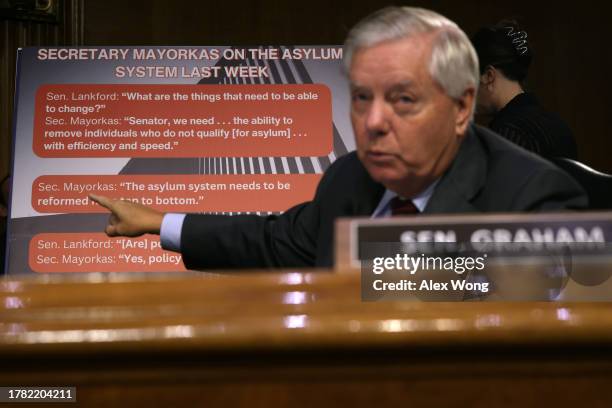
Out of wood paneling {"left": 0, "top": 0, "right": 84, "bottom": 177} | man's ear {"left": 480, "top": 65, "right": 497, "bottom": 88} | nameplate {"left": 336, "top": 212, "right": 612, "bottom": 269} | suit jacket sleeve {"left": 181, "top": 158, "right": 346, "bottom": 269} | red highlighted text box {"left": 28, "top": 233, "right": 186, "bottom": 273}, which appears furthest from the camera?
wood paneling {"left": 0, "top": 0, "right": 84, "bottom": 177}

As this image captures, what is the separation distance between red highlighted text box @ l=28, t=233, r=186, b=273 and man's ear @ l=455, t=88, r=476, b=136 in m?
1.50

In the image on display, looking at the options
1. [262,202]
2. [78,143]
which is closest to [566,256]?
[262,202]

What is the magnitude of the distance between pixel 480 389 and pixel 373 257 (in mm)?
140

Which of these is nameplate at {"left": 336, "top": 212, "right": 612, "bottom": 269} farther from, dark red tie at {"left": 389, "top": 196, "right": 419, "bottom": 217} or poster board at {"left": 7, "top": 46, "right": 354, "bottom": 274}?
poster board at {"left": 7, "top": 46, "right": 354, "bottom": 274}

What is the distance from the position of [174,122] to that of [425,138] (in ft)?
5.17

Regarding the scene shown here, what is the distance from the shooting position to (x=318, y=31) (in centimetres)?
310

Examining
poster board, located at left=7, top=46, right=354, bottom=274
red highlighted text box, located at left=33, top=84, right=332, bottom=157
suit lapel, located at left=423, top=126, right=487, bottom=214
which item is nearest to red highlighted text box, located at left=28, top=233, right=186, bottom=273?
poster board, located at left=7, top=46, right=354, bottom=274

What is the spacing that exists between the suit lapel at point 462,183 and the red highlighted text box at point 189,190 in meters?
1.42

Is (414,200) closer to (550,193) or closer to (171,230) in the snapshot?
(550,193)

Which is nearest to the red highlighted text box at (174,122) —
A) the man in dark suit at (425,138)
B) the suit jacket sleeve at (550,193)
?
the man in dark suit at (425,138)

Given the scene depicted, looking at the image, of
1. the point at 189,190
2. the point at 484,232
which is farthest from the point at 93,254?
the point at 484,232

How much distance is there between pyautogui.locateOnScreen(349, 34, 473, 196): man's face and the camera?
93 centimetres

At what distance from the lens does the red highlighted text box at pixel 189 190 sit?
2.38 metres

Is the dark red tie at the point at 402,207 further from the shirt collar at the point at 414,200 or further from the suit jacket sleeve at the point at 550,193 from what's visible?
the suit jacket sleeve at the point at 550,193
